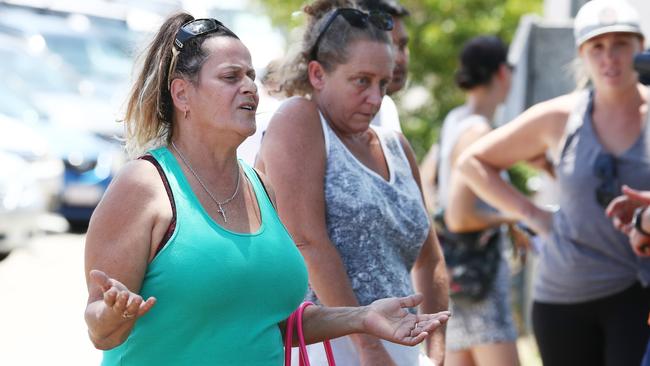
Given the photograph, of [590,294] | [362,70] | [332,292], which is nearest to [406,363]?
[332,292]

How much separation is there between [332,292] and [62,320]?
21.4ft

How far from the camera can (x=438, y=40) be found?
549 inches

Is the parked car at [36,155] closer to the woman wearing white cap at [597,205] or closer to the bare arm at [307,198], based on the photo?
the woman wearing white cap at [597,205]

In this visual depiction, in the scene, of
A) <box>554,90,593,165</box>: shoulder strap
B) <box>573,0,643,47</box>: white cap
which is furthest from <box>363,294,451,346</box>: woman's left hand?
<box>573,0,643,47</box>: white cap

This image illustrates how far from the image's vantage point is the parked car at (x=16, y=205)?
40.8ft

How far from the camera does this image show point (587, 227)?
16.0 feet

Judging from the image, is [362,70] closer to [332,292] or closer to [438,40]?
[332,292]

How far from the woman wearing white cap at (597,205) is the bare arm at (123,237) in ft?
7.79

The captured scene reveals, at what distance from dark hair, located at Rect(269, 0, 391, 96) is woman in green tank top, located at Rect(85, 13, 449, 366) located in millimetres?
659

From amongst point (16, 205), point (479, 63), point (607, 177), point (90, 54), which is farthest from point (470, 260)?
point (90, 54)

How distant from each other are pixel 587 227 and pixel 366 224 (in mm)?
1480

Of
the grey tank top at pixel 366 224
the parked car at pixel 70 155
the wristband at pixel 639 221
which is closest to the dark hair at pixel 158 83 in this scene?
the grey tank top at pixel 366 224

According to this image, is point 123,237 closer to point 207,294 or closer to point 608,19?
point 207,294

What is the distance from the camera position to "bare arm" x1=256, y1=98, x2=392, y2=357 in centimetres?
365
